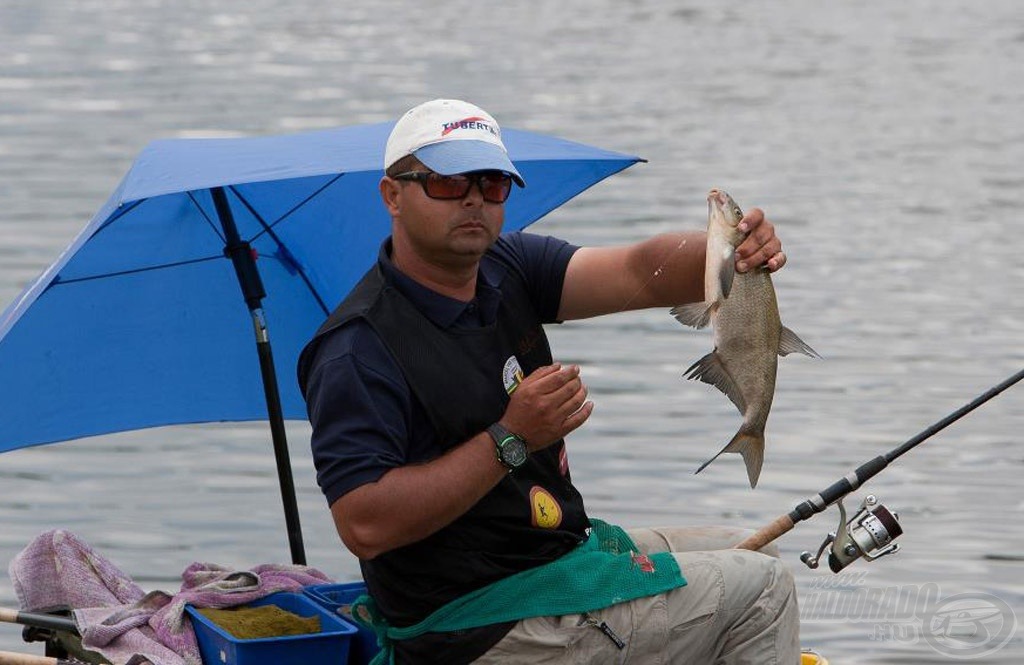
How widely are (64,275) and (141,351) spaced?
1.47ft

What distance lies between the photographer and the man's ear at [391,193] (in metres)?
4.65

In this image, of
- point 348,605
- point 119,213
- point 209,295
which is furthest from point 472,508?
point 209,295

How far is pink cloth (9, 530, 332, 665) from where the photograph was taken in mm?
5129

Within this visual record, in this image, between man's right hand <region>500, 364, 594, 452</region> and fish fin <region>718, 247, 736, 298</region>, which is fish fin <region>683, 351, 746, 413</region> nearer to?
fish fin <region>718, 247, 736, 298</region>

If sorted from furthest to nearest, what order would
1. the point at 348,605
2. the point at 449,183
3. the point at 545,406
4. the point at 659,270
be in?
the point at 348,605 < the point at 659,270 < the point at 449,183 < the point at 545,406

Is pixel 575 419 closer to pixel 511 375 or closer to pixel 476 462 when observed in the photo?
pixel 476 462

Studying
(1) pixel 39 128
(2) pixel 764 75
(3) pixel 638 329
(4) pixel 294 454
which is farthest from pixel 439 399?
(2) pixel 764 75

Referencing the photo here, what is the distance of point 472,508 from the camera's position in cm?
445

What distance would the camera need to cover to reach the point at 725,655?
182 inches

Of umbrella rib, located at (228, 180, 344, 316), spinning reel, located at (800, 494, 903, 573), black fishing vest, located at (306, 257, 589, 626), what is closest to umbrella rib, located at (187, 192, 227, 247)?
umbrella rib, located at (228, 180, 344, 316)

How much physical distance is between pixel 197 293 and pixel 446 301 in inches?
63.8

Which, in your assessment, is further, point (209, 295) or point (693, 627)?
point (209, 295)

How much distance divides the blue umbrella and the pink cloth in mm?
394

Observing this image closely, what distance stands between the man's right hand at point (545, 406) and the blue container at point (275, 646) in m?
0.97
